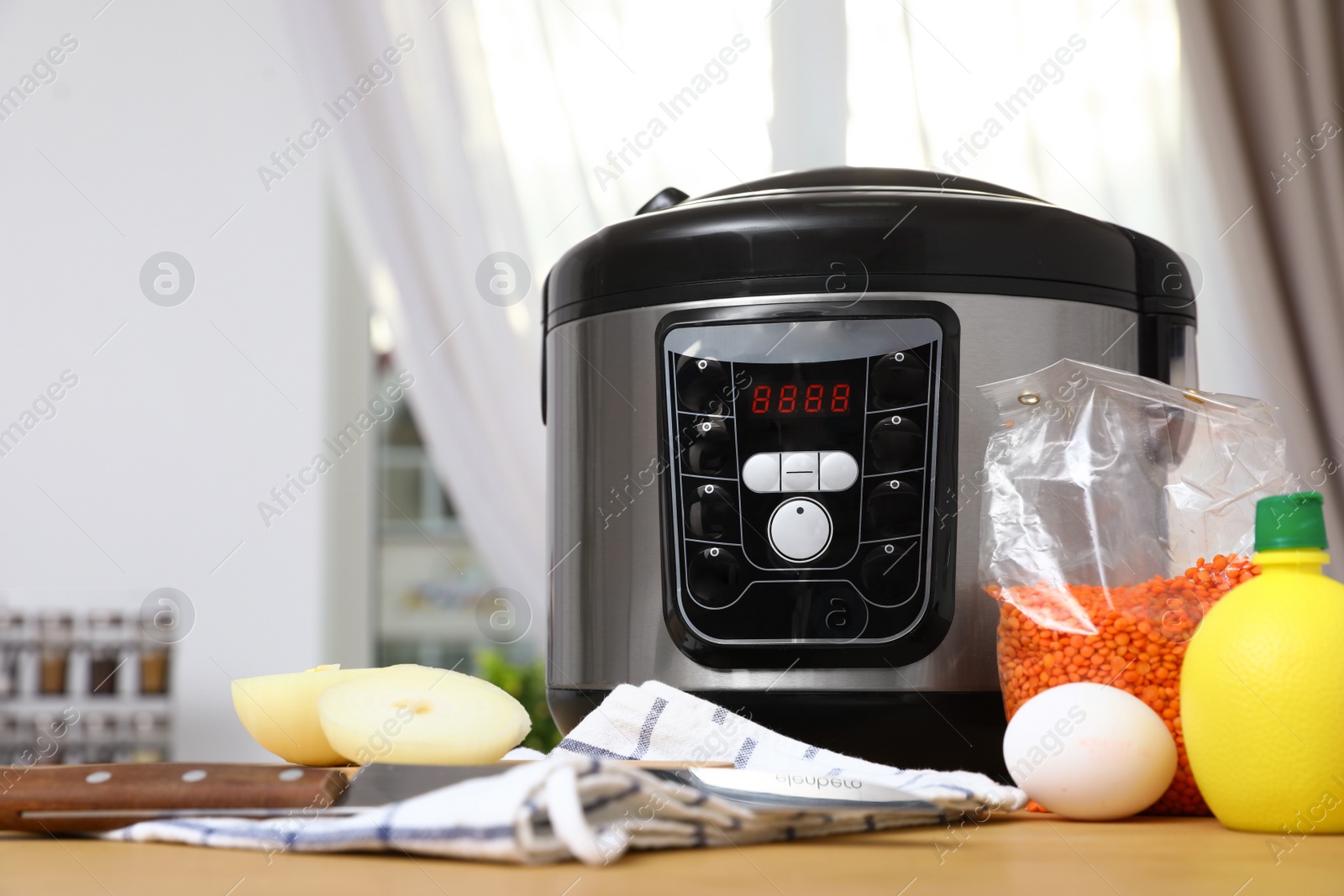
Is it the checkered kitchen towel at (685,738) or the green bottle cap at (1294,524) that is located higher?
the green bottle cap at (1294,524)

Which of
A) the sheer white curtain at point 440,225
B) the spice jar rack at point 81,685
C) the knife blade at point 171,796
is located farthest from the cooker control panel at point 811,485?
the spice jar rack at point 81,685

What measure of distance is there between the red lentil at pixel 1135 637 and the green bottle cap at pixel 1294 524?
0.06 metres

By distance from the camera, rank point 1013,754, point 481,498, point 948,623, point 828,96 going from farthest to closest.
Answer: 1. point 481,498
2. point 828,96
3. point 948,623
4. point 1013,754

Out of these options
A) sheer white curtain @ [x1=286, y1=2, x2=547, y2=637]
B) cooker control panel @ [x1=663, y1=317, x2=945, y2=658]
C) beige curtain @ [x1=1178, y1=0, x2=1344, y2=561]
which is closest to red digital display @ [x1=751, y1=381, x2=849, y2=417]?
cooker control panel @ [x1=663, y1=317, x2=945, y2=658]

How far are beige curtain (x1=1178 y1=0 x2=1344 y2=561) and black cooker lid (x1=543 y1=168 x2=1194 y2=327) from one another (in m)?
0.81

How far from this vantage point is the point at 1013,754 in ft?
1.57

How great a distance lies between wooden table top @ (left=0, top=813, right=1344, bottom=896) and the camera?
0.30 meters

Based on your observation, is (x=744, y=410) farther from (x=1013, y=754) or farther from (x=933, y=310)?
(x=1013, y=754)

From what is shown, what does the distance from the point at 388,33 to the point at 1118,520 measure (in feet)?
5.21

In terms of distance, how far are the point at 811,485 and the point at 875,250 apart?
0.14 metres

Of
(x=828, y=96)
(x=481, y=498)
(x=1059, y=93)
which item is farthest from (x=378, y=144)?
(x=1059, y=93)

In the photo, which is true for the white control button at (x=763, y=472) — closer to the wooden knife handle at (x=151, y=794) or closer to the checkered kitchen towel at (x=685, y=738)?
the checkered kitchen towel at (x=685, y=738)

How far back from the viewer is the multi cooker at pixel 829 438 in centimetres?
62

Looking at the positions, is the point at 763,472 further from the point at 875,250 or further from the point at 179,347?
the point at 179,347
